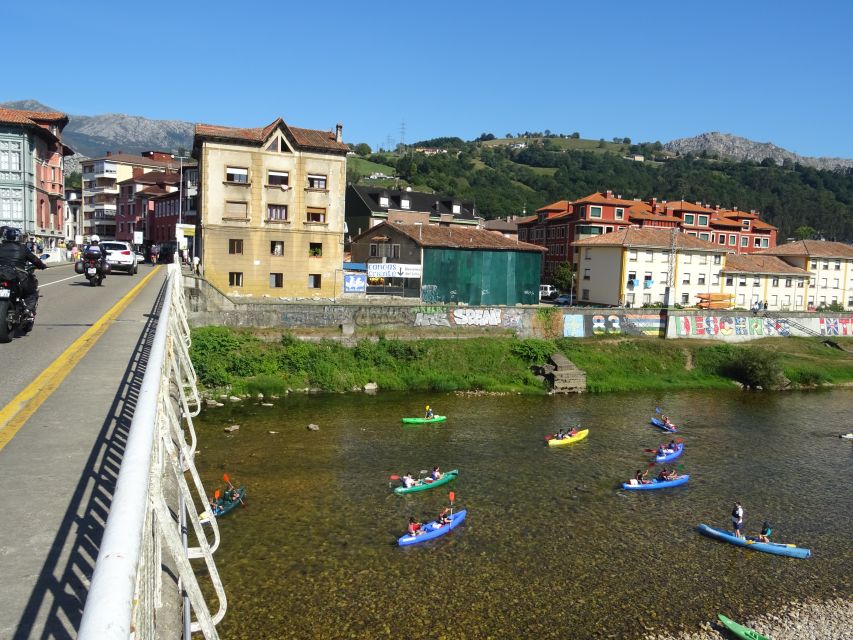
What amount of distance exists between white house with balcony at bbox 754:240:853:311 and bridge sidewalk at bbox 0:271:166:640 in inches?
3362

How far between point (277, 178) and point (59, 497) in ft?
169

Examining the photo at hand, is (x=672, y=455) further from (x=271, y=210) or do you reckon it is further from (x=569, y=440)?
(x=271, y=210)

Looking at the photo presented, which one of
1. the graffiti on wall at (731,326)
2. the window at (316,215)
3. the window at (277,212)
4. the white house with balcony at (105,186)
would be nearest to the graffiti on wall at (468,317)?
the window at (316,215)

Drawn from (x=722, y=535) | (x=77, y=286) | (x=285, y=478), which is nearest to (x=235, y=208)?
(x=77, y=286)

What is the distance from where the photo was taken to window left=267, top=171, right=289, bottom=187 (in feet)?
179

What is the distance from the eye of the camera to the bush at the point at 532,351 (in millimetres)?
50500

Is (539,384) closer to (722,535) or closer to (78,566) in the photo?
(722,535)

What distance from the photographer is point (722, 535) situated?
23781 millimetres

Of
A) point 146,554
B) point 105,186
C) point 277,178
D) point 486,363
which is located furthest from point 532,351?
point 105,186

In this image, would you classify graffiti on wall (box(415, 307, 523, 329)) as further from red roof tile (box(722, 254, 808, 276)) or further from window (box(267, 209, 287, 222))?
red roof tile (box(722, 254, 808, 276))

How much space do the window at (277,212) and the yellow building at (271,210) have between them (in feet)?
0.28

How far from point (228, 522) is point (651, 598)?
47.3 feet

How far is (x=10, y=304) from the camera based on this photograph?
48.9 ft

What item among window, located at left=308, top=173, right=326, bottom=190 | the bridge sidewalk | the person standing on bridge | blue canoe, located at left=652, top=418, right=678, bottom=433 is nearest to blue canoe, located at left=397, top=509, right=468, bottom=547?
the bridge sidewalk
